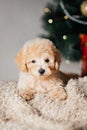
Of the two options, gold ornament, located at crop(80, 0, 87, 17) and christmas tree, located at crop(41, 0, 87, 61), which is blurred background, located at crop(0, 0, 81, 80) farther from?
gold ornament, located at crop(80, 0, 87, 17)

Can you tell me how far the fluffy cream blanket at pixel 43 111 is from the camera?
3.03 feet

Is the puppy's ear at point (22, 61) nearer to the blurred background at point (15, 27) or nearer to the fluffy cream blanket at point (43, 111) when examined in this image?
the fluffy cream blanket at point (43, 111)

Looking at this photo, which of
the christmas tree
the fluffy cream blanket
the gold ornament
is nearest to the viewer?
the fluffy cream blanket

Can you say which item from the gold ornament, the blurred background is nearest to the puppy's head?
the gold ornament

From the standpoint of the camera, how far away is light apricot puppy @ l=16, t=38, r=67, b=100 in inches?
39.8

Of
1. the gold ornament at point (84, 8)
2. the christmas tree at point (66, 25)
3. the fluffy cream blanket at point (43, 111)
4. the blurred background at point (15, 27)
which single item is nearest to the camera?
the fluffy cream blanket at point (43, 111)

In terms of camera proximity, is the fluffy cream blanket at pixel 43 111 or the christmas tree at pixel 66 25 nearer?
the fluffy cream blanket at pixel 43 111

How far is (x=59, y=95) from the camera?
1.01 metres

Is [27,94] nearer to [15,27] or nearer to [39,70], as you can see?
[39,70]

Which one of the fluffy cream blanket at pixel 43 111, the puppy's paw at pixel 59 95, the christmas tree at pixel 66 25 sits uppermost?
the christmas tree at pixel 66 25

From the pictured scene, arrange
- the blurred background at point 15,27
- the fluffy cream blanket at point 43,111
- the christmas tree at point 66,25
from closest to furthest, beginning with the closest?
the fluffy cream blanket at point 43,111 → the christmas tree at point 66,25 → the blurred background at point 15,27

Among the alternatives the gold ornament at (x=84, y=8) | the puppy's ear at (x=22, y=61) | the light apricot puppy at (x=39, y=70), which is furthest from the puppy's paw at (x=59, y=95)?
the gold ornament at (x=84, y=8)

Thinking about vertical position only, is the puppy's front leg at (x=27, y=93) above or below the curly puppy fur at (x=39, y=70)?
below

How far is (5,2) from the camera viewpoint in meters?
2.26
